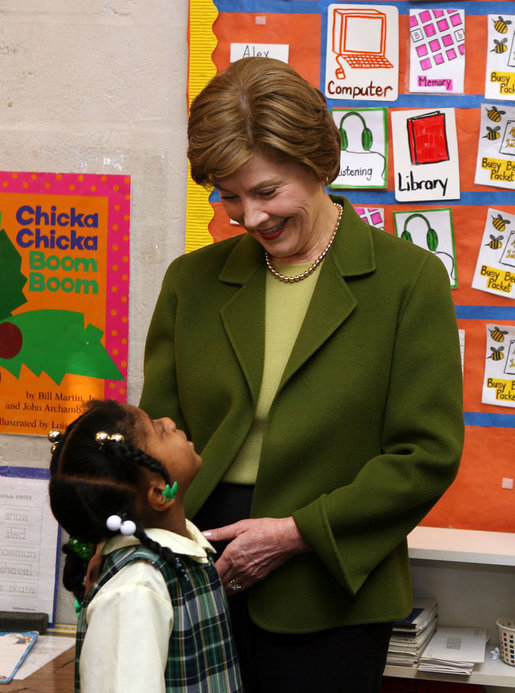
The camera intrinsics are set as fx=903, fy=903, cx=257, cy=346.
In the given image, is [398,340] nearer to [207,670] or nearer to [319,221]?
[319,221]

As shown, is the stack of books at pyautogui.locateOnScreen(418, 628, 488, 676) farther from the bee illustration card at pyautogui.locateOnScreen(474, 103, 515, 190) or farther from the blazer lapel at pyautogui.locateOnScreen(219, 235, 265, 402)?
the bee illustration card at pyautogui.locateOnScreen(474, 103, 515, 190)

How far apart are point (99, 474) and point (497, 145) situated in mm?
1361

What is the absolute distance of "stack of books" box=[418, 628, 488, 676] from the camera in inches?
79.4

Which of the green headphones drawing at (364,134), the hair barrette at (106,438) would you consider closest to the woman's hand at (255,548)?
the hair barrette at (106,438)

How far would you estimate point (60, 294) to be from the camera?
7.86 feet

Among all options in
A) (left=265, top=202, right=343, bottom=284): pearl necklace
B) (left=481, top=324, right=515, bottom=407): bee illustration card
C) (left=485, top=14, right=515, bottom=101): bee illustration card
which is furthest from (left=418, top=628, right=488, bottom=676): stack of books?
(left=485, top=14, right=515, bottom=101): bee illustration card

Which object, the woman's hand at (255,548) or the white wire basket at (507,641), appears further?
the white wire basket at (507,641)

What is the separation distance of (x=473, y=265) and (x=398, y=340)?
863 millimetres

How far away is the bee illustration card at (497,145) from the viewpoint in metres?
2.16

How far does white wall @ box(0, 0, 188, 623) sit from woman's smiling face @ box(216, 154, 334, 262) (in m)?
0.87

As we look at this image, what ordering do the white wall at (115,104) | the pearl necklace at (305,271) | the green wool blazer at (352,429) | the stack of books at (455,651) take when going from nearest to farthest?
the green wool blazer at (352,429)
the pearl necklace at (305,271)
the stack of books at (455,651)
the white wall at (115,104)

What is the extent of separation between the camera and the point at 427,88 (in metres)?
2.18

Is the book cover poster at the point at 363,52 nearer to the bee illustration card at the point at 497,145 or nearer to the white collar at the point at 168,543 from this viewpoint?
the bee illustration card at the point at 497,145

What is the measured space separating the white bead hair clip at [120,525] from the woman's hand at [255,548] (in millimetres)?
192
